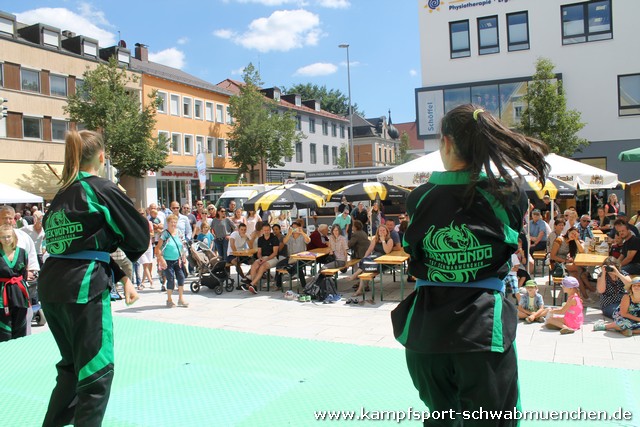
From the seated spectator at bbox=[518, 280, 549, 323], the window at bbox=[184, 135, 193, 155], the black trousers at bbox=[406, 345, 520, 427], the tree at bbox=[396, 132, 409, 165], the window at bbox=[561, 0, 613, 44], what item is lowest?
the seated spectator at bbox=[518, 280, 549, 323]

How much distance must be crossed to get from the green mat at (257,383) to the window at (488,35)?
87.9ft

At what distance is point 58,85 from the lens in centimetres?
3278

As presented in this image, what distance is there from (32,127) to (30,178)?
318 centimetres

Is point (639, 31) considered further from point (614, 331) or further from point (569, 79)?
point (614, 331)

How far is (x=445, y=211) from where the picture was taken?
2.11 metres

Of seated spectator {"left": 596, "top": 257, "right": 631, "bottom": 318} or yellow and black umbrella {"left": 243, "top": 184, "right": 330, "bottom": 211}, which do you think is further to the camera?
yellow and black umbrella {"left": 243, "top": 184, "right": 330, "bottom": 211}

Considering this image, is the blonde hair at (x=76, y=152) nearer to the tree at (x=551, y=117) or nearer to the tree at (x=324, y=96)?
the tree at (x=551, y=117)

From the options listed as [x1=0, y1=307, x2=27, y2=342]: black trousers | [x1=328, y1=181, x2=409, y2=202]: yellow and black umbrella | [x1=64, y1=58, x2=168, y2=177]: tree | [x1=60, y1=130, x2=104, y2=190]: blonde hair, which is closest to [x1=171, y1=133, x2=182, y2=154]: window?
[x1=64, y1=58, x2=168, y2=177]: tree

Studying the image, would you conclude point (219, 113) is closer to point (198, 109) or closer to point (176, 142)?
point (198, 109)

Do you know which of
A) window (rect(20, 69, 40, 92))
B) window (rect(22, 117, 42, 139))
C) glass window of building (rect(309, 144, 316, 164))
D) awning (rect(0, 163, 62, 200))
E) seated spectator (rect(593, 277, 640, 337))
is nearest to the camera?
seated spectator (rect(593, 277, 640, 337))

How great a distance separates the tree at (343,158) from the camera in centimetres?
6088

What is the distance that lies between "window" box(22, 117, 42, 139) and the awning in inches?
70.2

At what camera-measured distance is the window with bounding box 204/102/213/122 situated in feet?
144

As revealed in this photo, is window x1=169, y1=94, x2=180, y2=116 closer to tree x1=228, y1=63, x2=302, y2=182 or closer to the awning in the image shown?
tree x1=228, y1=63, x2=302, y2=182
